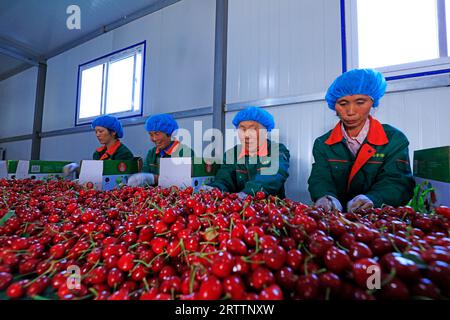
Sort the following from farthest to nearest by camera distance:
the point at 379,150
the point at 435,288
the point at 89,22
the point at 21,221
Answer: the point at 89,22 → the point at 379,150 → the point at 21,221 → the point at 435,288

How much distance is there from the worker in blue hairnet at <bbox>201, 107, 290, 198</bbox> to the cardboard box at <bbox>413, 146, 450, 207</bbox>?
2.55 ft

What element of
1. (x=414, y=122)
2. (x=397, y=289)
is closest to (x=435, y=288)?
(x=397, y=289)

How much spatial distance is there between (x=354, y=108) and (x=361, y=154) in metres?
0.28

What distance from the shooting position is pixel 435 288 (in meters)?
0.33

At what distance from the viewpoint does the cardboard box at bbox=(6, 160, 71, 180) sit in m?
2.07

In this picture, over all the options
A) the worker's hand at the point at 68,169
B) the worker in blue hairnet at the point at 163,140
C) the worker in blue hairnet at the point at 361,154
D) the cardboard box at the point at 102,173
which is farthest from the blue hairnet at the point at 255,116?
the worker's hand at the point at 68,169

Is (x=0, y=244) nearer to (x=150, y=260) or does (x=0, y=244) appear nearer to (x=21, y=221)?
(x=21, y=221)

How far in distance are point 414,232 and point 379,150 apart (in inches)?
35.9

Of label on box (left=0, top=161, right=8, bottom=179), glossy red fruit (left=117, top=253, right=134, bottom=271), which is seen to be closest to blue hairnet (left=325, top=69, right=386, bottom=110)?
glossy red fruit (left=117, top=253, right=134, bottom=271)

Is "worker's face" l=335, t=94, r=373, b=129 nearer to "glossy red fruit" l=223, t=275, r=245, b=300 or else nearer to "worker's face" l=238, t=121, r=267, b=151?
"worker's face" l=238, t=121, r=267, b=151

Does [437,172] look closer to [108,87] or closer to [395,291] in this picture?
[395,291]

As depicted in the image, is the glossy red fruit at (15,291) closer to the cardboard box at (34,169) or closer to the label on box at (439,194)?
the label on box at (439,194)

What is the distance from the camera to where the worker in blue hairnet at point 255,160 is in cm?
162

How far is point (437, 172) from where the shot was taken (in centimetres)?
91
